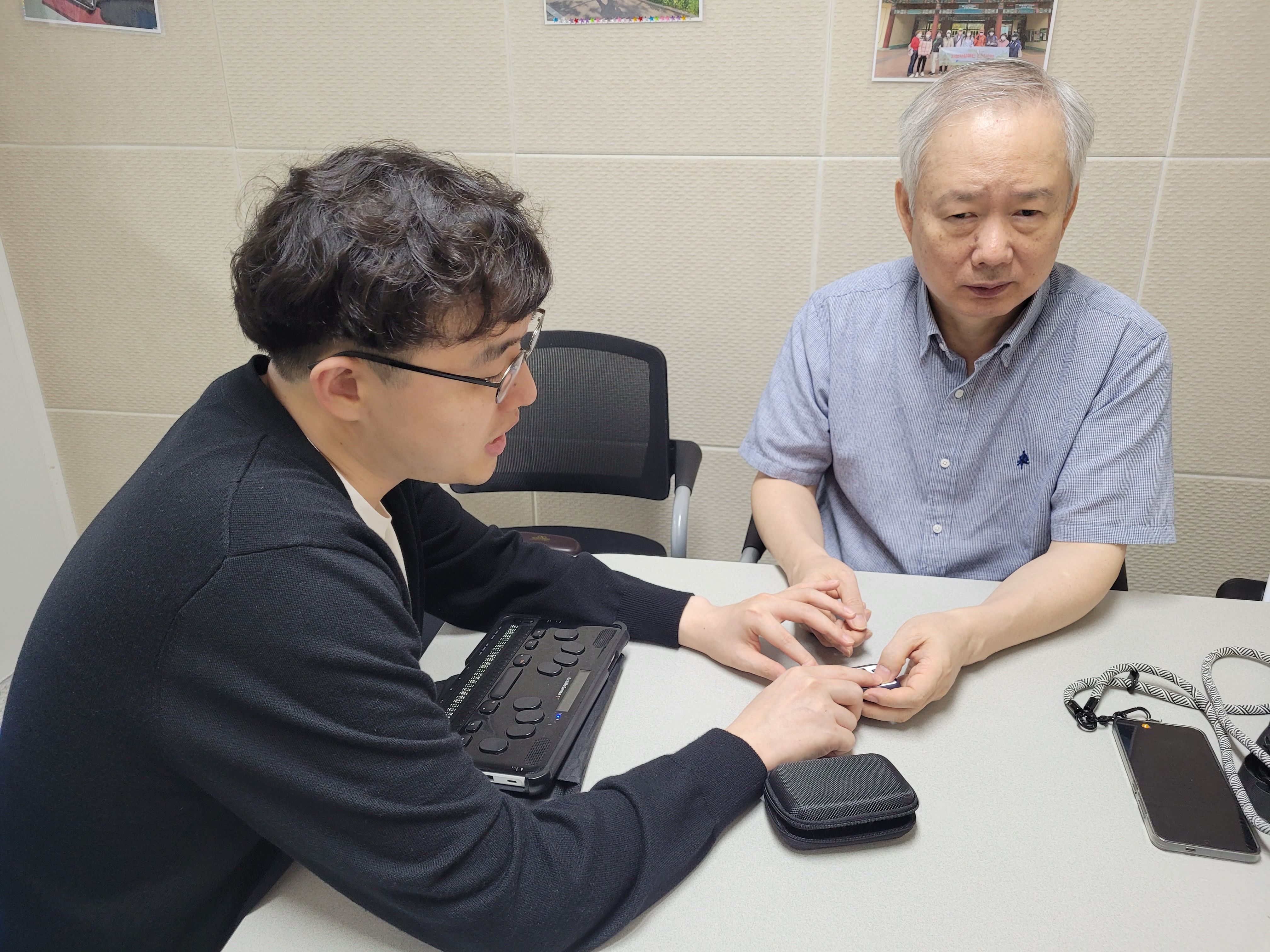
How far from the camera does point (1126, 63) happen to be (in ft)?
5.82

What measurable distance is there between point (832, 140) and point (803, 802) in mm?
1593

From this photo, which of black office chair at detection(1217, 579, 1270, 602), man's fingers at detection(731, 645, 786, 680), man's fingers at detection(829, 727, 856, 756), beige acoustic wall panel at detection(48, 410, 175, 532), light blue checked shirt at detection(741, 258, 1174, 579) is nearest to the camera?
man's fingers at detection(829, 727, 856, 756)

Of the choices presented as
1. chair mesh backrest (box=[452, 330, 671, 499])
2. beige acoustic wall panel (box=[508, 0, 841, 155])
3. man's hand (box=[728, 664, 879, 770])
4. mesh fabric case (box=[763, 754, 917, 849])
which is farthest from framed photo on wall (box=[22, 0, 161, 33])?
mesh fabric case (box=[763, 754, 917, 849])

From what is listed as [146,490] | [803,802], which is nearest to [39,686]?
[146,490]

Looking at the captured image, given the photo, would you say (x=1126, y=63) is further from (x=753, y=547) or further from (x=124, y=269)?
(x=124, y=269)

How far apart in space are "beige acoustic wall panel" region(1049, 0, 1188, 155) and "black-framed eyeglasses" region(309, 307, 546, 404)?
1520mm

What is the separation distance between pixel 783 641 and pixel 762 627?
1.2 inches

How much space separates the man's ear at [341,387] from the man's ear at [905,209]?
0.92 metres

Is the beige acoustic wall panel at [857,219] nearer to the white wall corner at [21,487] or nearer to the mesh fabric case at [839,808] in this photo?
the mesh fabric case at [839,808]

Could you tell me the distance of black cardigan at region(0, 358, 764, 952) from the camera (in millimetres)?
674

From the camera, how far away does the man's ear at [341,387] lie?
0.77 metres

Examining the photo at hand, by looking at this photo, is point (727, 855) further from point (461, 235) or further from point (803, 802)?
point (461, 235)

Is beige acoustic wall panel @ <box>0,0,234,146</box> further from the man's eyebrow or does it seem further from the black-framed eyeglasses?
the man's eyebrow

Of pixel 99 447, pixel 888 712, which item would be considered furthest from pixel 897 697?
pixel 99 447
